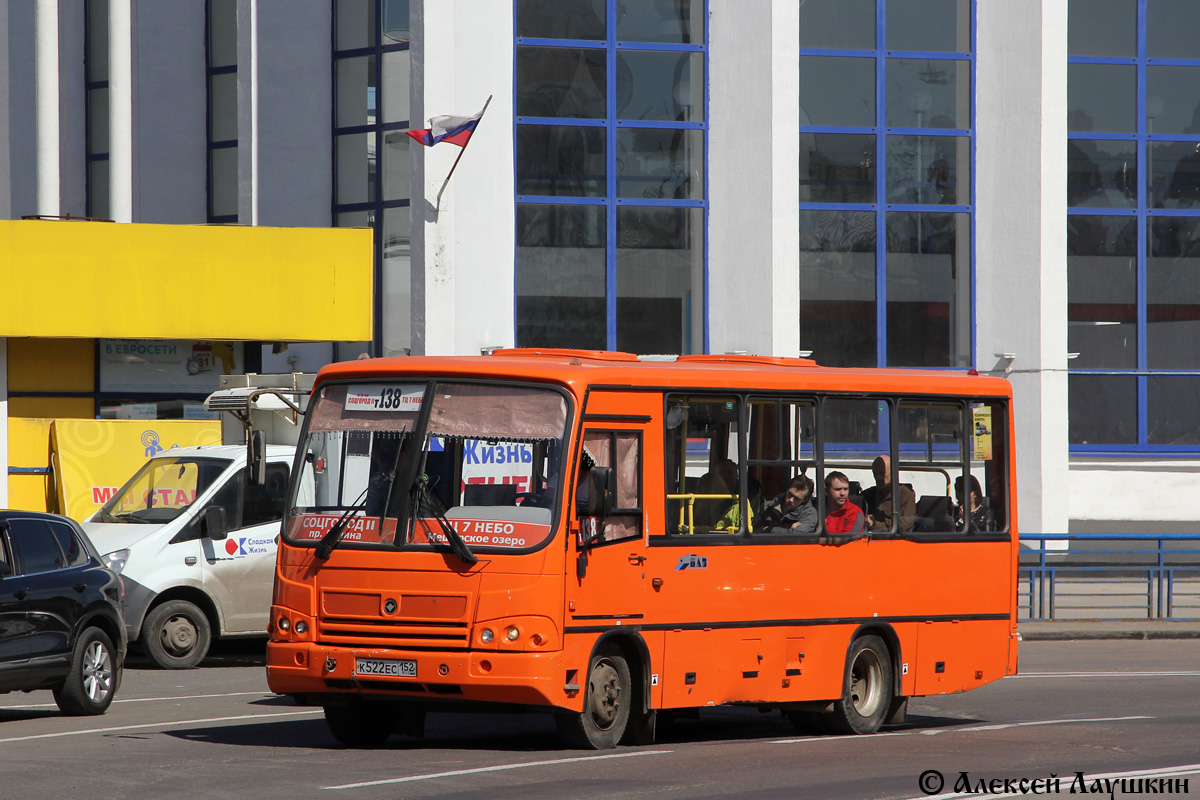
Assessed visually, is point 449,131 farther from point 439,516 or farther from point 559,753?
point 559,753

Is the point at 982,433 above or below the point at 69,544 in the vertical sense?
above

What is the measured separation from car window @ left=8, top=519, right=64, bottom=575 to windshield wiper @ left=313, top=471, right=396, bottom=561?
3.28 meters

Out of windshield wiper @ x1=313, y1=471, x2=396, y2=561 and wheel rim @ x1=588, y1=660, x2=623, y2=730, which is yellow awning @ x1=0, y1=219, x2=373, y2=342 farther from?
wheel rim @ x1=588, y1=660, x2=623, y2=730

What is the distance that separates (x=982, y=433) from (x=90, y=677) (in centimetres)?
770

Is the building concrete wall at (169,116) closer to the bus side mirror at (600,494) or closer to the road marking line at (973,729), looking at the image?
the road marking line at (973,729)

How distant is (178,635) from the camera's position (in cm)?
1736

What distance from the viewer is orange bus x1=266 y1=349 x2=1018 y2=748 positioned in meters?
10.5

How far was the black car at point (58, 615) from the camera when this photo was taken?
12.6 meters

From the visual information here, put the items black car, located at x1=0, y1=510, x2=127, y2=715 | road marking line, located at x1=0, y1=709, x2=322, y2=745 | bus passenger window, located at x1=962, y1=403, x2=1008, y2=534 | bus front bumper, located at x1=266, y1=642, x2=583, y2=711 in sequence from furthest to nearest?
bus passenger window, located at x1=962, y1=403, x2=1008, y2=534 < black car, located at x1=0, y1=510, x2=127, y2=715 < road marking line, located at x1=0, y1=709, x2=322, y2=745 < bus front bumper, located at x1=266, y1=642, x2=583, y2=711

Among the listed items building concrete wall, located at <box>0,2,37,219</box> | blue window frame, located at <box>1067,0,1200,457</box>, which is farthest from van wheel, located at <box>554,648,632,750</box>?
building concrete wall, located at <box>0,2,37,219</box>

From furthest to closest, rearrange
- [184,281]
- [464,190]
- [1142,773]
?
[464,190], [184,281], [1142,773]

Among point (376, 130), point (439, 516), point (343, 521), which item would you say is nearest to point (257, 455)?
point (343, 521)

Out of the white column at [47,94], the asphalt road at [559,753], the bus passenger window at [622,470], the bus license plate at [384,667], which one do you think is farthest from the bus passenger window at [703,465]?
A: the white column at [47,94]

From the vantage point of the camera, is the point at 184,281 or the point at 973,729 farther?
the point at 184,281
